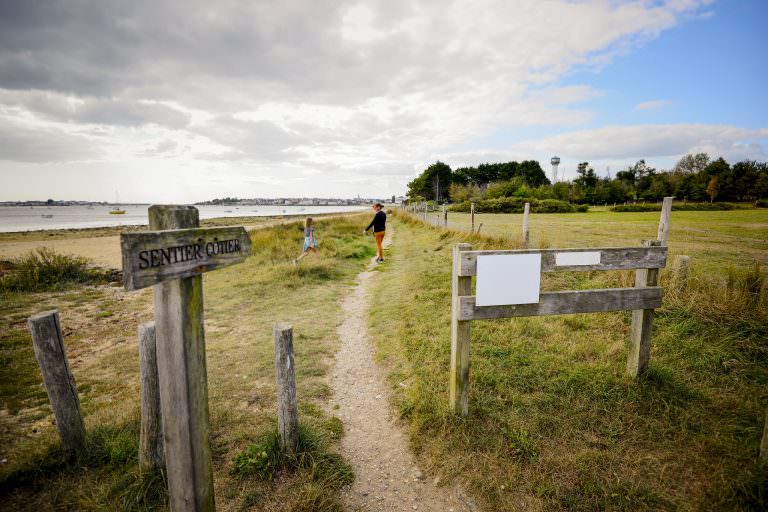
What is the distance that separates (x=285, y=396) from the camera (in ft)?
10.3

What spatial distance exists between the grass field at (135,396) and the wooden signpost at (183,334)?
0.87 metres

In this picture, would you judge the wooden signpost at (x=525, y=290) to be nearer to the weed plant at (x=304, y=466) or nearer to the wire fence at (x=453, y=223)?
the weed plant at (x=304, y=466)

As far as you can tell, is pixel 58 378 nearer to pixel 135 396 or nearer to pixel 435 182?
pixel 135 396

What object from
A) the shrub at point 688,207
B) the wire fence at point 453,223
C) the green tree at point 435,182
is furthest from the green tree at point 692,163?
the wire fence at point 453,223

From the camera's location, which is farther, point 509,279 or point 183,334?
point 509,279

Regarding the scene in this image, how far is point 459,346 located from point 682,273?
523 centimetres

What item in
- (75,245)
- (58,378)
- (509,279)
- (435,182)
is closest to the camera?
(58,378)

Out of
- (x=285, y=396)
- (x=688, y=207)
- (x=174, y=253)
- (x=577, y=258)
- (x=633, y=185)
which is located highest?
(x=633, y=185)

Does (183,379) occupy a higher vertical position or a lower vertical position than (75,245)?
higher

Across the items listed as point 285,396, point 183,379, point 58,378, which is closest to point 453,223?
point 285,396

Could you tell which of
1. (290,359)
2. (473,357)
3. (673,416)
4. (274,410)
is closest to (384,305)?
(473,357)

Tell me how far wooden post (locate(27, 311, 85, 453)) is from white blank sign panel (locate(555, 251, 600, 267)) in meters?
4.75

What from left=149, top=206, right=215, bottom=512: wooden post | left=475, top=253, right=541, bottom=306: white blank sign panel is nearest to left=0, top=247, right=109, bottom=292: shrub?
left=149, top=206, right=215, bottom=512: wooden post

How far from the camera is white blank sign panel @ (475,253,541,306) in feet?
11.0
